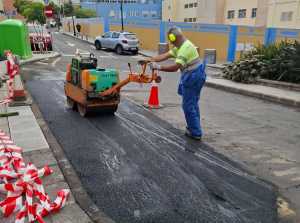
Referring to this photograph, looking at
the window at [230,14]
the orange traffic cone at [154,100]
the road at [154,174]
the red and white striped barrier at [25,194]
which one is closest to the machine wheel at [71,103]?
the road at [154,174]

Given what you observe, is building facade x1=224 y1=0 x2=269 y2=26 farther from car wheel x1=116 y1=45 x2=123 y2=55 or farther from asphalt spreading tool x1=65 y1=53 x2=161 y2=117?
asphalt spreading tool x1=65 y1=53 x2=161 y2=117

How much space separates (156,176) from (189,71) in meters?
2.24

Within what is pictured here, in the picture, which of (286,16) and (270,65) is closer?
(270,65)

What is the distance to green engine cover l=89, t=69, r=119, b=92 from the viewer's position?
706 cm

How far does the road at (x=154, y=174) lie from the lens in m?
3.84

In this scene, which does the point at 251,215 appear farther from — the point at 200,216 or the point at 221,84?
the point at 221,84

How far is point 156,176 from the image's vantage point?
15.4ft

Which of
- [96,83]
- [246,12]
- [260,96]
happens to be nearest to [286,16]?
[246,12]

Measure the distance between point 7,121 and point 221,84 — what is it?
7.84 meters

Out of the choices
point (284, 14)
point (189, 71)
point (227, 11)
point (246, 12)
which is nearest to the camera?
point (189, 71)

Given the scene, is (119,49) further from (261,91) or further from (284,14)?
(284,14)

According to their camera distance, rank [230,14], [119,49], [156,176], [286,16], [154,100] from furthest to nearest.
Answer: [230,14] < [286,16] < [119,49] < [154,100] < [156,176]

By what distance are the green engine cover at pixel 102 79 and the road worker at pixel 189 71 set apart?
1281mm

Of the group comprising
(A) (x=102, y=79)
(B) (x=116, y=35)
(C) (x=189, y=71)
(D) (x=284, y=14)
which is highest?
(D) (x=284, y=14)
